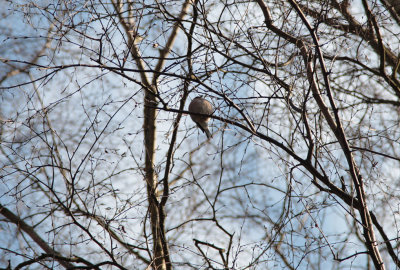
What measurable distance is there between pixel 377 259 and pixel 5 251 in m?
2.42

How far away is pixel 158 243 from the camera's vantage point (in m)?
3.55

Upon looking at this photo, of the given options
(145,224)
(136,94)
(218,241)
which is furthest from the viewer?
(218,241)

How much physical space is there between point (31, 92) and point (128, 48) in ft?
2.63

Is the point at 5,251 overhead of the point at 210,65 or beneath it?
beneath

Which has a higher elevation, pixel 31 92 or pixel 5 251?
pixel 31 92

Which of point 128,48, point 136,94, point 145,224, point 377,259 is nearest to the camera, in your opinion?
point 377,259

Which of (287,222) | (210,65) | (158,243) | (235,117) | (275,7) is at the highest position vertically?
(275,7)

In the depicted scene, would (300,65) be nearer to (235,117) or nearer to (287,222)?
(235,117)

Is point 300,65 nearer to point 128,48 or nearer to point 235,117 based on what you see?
point 235,117

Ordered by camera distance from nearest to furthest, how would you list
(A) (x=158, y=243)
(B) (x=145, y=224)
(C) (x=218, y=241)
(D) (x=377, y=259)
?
(D) (x=377, y=259)
(B) (x=145, y=224)
(A) (x=158, y=243)
(C) (x=218, y=241)

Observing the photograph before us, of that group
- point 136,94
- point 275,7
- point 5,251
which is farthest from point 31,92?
point 275,7

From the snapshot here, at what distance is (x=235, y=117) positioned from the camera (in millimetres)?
2875

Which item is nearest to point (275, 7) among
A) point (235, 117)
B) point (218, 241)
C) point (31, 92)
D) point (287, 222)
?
point (235, 117)

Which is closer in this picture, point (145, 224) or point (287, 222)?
point (287, 222)
